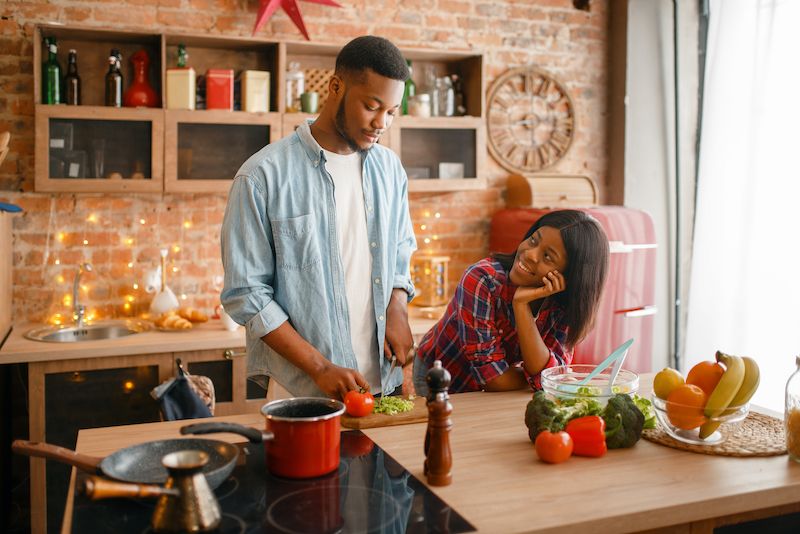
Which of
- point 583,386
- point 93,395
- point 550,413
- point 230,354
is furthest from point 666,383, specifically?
point 93,395

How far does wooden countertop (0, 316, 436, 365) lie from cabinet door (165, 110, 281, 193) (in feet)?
2.16

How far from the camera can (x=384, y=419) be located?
1.76 meters

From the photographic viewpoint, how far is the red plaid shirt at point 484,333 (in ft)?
6.89

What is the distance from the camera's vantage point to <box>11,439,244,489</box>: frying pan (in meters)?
1.27

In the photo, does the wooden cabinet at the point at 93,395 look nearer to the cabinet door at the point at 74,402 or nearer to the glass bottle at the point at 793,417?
the cabinet door at the point at 74,402

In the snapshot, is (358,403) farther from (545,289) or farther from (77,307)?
(77,307)

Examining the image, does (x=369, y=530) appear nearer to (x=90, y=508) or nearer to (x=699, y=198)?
(x=90, y=508)

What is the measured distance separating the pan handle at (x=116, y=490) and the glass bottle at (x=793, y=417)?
1229 millimetres

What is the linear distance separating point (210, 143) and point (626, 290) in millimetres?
2144

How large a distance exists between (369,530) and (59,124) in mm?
2713

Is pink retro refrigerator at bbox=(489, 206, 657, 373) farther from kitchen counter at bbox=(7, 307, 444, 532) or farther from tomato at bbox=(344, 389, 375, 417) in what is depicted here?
tomato at bbox=(344, 389, 375, 417)

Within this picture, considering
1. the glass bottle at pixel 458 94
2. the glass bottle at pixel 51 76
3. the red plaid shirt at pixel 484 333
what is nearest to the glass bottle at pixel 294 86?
the glass bottle at pixel 458 94

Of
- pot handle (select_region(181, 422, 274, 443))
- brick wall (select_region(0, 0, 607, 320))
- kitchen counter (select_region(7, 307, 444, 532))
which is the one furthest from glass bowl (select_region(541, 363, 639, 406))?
brick wall (select_region(0, 0, 607, 320))

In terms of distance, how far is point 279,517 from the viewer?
1233 mm
